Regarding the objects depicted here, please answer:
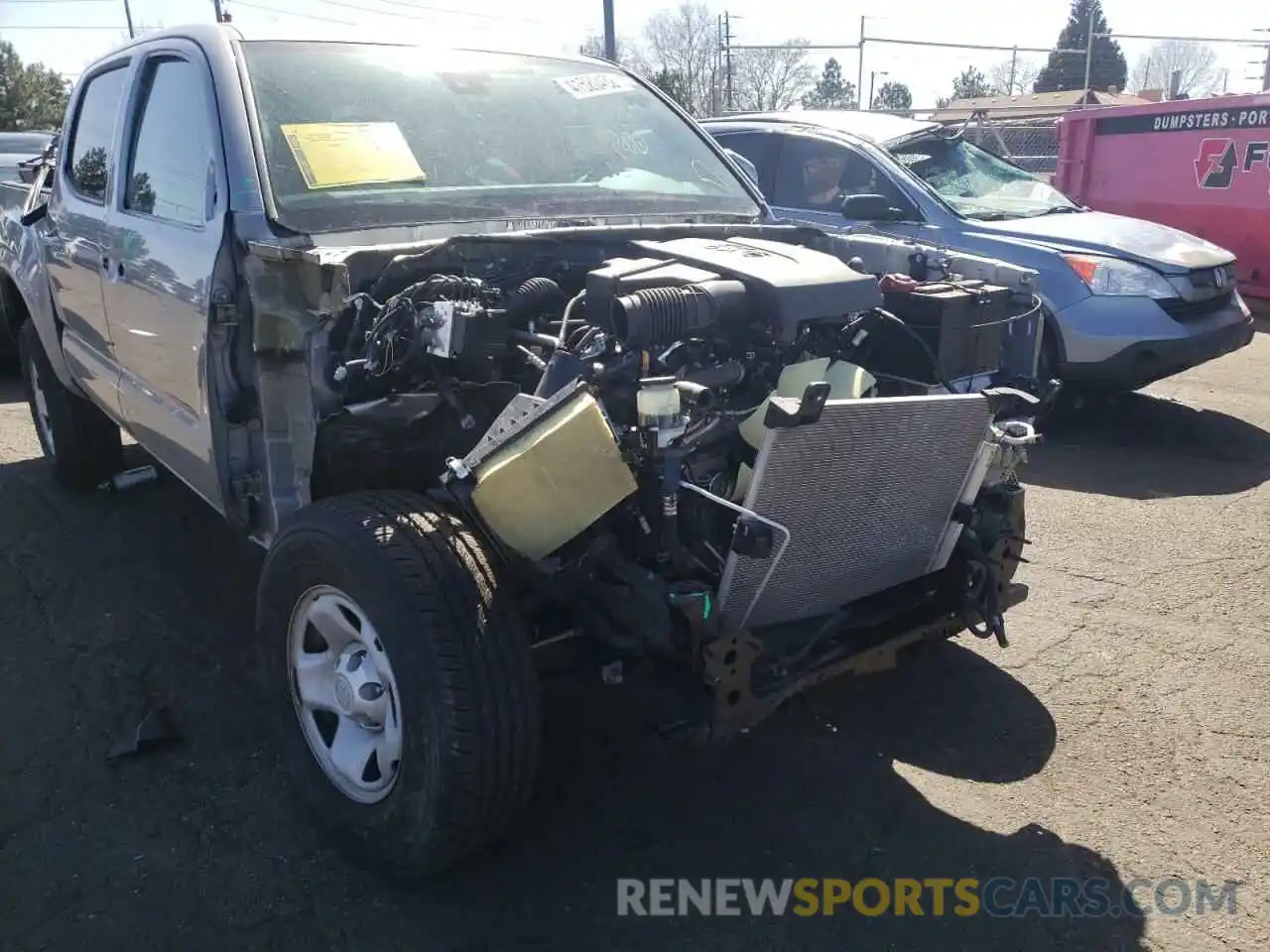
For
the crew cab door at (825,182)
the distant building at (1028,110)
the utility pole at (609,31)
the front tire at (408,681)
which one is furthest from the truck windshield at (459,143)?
the utility pole at (609,31)

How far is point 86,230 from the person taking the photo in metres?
4.36

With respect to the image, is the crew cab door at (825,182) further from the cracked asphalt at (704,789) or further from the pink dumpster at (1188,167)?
the pink dumpster at (1188,167)

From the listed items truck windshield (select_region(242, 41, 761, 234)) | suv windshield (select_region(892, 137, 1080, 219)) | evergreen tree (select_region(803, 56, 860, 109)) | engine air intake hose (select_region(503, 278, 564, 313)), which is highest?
truck windshield (select_region(242, 41, 761, 234))

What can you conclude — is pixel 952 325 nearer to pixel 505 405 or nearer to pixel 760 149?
pixel 505 405

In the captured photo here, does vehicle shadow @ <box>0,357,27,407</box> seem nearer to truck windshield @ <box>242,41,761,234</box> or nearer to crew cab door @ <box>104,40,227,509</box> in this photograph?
crew cab door @ <box>104,40,227,509</box>

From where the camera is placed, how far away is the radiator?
244cm

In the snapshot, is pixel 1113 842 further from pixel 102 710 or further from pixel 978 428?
pixel 102 710

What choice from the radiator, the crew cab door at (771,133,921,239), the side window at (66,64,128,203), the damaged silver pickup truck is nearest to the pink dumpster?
the crew cab door at (771,133,921,239)

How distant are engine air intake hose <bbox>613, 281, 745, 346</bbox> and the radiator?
18.8 inches

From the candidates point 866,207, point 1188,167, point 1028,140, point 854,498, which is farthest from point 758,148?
point 1028,140

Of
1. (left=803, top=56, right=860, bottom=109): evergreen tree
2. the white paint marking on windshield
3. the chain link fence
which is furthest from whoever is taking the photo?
(left=803, top=56, right=860, bottom=109): evergreen tree

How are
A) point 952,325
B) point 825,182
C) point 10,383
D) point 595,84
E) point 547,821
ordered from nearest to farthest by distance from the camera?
point 547,821
point 952,325
point 595,84
point 825,182
point 10,383

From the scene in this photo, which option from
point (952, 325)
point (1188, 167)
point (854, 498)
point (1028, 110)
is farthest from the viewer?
point (1028, 110)

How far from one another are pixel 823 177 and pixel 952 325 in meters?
4.64
